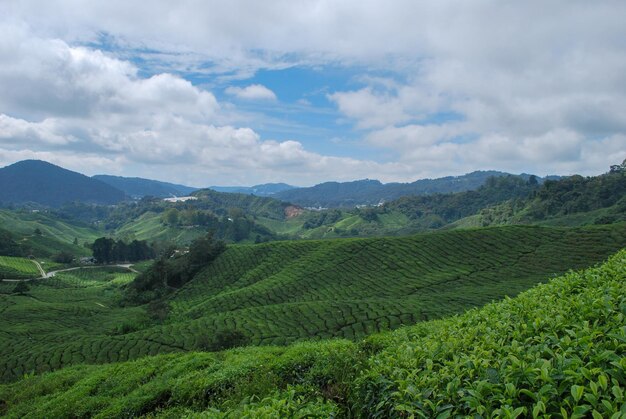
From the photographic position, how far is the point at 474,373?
531 cm

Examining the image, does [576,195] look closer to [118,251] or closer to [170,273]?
[170,273]

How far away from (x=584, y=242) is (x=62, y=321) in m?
88.9

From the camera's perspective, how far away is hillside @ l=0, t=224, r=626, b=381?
38500 millimetres

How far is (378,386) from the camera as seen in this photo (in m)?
6.18

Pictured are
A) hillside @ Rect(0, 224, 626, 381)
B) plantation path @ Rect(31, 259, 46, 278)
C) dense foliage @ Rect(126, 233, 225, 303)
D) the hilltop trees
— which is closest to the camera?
hillside @ Rect(0, 224, 626, 381)

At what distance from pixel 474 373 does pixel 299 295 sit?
2270 inches

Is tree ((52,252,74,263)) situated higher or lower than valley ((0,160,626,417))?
lower

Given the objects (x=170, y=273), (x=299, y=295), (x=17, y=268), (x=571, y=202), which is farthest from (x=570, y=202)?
(x=17, y=268)

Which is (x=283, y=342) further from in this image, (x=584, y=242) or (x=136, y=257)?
(x=136, y=257)

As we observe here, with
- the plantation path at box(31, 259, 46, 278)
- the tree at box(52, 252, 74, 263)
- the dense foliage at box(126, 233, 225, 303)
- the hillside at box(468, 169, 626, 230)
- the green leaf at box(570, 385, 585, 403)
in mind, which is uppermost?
the hillside at box(468, 169, 626, 230)

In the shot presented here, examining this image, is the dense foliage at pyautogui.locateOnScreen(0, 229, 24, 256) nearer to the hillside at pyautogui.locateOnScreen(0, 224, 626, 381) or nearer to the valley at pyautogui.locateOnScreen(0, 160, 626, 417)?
the valley at pyautogui.locateOnScreen(0, 160, 626, 417)

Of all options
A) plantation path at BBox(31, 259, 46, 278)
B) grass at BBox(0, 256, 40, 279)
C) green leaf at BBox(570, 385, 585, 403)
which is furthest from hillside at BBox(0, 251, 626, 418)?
plantation path at BBox(31, 259, 46, 278)

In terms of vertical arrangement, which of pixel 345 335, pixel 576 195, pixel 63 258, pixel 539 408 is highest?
pixel 576 195

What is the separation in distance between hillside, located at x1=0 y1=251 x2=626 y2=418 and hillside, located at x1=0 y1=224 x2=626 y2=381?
2239 centimetres
